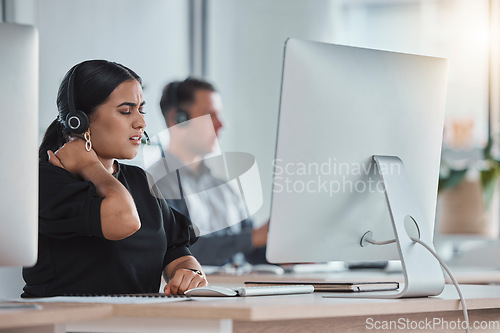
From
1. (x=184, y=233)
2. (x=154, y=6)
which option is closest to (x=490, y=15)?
(x=154, y=6)

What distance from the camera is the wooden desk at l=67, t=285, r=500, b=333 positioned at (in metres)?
1.18

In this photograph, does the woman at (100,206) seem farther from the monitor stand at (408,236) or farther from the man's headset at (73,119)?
the monitor stand at (408,236)

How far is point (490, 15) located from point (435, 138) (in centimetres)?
395

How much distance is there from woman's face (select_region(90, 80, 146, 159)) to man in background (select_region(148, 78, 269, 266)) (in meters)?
0.22

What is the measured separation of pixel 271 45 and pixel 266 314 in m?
4.04

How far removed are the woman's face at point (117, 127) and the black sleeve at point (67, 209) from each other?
0.17 m

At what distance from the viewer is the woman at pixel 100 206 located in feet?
5.19

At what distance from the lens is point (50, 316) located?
1113 millimetres

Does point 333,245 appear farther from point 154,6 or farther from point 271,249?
point 154,6

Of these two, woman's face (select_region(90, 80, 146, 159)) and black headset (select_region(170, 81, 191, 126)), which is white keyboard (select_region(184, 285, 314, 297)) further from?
black headset (select_region(170, 81, 191, 126))

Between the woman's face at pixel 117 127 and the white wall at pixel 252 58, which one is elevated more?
the white wall at pixel 252 58

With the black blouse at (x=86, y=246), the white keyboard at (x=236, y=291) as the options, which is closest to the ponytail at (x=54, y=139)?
the black blouse at (x=86, y=246)

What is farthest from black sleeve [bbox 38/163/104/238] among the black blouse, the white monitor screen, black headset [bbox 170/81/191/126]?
black headset [bbox 170/81/191/126]

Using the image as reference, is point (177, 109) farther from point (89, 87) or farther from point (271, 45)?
point (271, 45)
